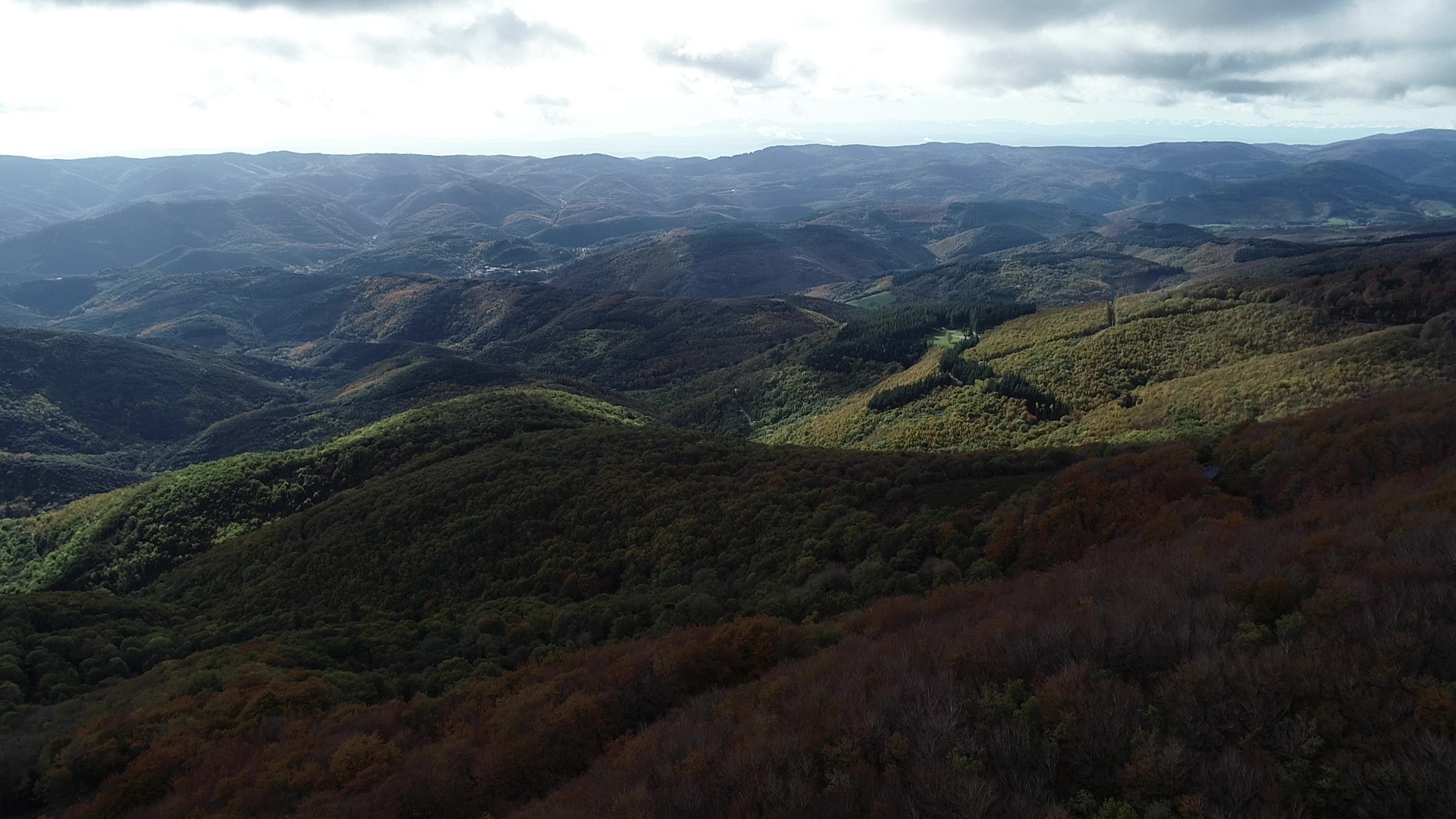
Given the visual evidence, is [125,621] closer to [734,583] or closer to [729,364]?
[734,583]

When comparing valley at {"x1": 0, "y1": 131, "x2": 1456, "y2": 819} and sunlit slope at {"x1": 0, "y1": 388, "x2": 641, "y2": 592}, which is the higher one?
valley at {"x1": 0, "y1": 131, "x2": 1456, "y2": 819}

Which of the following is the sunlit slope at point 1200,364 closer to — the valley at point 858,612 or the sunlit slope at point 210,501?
the valley at point 858,612

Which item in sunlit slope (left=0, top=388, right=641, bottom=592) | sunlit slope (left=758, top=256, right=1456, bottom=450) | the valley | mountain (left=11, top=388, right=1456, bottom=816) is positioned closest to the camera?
mountain (left=11, top=388, right=1456, bottom=816)

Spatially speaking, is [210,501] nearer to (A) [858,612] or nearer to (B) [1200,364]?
(A) [858,612]

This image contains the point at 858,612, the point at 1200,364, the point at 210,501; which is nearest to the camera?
the point at 858,612

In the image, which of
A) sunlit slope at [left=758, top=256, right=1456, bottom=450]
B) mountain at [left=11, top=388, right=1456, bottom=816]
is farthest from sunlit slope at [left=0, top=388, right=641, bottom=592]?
sunlit slope at [left=758, top=256, right=1456, bottom=450]

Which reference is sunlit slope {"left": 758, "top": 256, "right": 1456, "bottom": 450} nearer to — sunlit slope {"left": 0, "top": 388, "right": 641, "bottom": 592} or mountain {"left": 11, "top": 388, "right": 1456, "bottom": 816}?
mountain {"left": 11, "top": 388, "right": 1456, "bottom": 816}

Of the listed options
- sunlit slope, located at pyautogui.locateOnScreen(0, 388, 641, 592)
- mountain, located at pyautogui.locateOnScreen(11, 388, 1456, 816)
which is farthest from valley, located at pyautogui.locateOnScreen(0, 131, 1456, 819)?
sunlit slope, located at pyautogui.locateOnScreen(0, 388, 641, 592)

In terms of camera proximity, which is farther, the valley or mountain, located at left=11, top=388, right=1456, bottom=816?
the valley

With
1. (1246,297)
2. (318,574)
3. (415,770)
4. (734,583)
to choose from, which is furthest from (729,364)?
(415,770)

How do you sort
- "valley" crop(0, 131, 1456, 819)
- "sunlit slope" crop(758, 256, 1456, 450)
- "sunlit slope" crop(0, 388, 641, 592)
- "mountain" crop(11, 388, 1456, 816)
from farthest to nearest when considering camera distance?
1. "sunlit slope" crop(0, 388, 641, 592)
2. "sunlit slope" crop(758, 256, 1456, 450)
3. "valley" crop(0, 131, 1456, 819)
4. "mountain" crop(11, 388, 1456, 816)

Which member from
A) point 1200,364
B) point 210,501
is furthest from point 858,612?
point 210,501

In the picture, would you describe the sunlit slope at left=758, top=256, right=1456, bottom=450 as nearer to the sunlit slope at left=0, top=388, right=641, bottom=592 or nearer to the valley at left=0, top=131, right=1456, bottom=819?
the valley at left=0, top=131, right=1456, bottom=819
